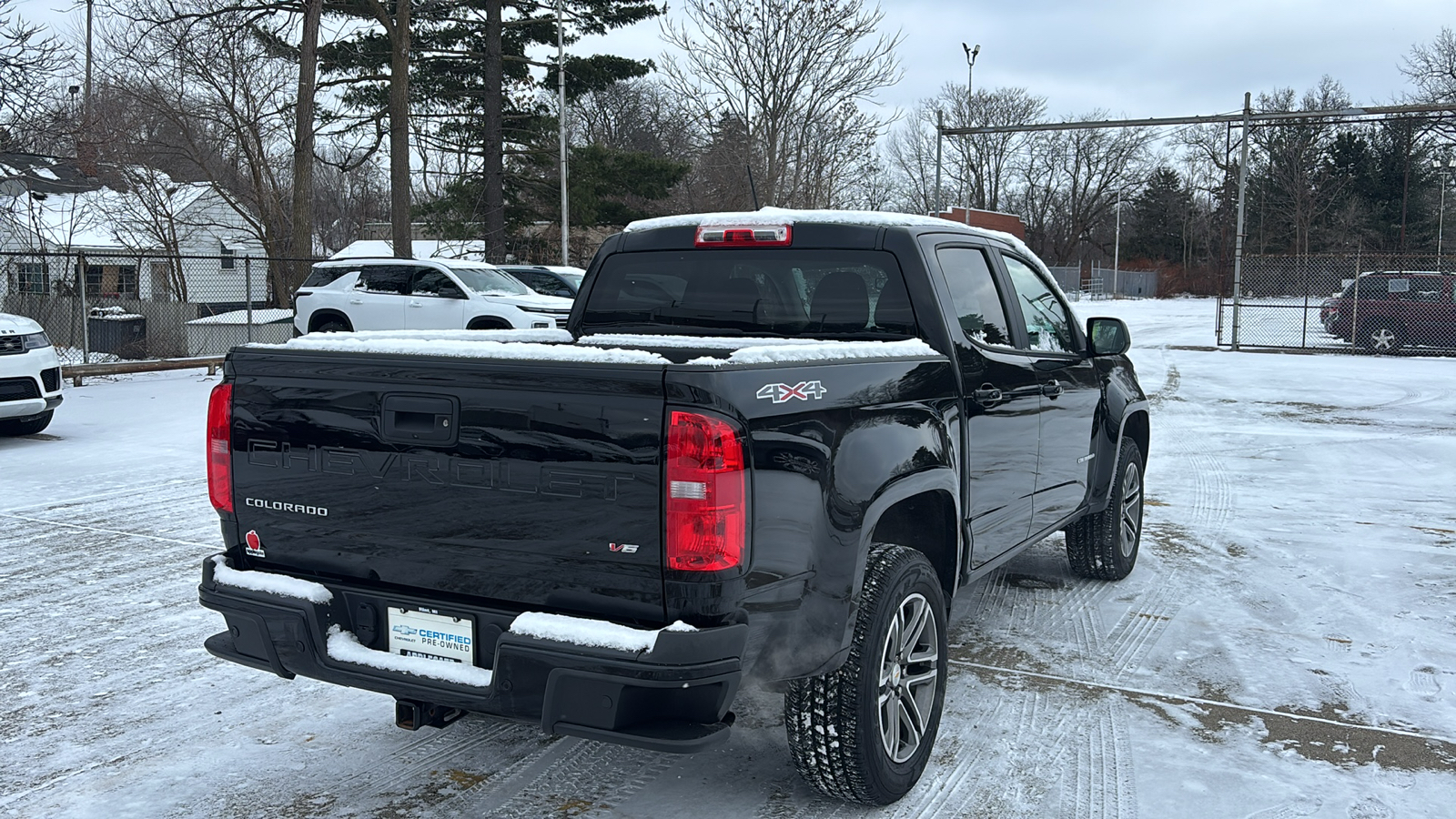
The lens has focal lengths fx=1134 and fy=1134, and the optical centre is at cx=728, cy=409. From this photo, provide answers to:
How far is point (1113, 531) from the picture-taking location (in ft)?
20.3

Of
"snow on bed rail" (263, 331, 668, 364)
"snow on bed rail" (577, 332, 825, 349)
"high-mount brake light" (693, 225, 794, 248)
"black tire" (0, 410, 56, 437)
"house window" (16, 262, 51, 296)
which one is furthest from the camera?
"house window" (16, 262, 51, 296)

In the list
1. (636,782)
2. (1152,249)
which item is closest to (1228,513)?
(636,782)

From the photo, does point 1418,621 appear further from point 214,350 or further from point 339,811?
point 214,350

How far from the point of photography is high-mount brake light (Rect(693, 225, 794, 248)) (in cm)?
436

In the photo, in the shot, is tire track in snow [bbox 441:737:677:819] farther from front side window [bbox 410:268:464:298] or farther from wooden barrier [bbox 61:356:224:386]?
front side window [bbox 410:268:464:298]

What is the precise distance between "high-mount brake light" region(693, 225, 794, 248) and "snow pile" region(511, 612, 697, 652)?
1938 mm

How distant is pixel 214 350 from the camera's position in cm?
2336

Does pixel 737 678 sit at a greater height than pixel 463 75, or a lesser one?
lesser

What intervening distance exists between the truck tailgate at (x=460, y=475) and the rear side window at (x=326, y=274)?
16.9 m

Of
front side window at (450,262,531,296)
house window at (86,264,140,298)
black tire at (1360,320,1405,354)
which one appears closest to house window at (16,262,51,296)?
house window at (86,264,140,298)

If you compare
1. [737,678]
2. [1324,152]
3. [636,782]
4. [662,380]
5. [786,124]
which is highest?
[1324,152]

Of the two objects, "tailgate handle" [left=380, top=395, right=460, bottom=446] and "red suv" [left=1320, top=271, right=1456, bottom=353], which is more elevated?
"red suv" [left=1320, top=271, right=1456, bottom=353]

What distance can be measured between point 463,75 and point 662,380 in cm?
2782

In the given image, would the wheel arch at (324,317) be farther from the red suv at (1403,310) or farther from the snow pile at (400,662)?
the red suv at (1403,310)
